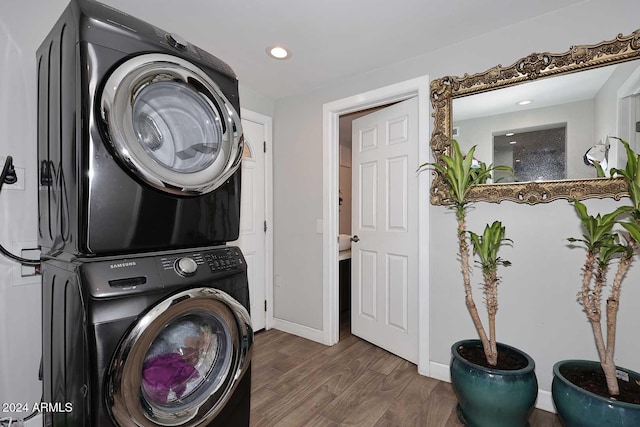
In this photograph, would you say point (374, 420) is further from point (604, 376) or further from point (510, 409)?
point (604, 376)

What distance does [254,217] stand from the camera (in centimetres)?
295

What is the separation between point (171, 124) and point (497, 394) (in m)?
1.95

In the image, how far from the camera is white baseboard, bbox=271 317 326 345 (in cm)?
279

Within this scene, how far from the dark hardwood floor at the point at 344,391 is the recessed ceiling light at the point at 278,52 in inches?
91.5

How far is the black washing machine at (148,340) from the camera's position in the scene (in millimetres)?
941

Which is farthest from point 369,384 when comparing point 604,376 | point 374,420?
point 604,376

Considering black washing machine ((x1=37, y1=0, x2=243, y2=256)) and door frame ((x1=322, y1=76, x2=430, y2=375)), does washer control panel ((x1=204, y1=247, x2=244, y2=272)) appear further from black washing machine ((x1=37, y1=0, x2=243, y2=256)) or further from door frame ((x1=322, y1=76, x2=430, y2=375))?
door frame ((x1=322, y1=76, x2=430, y2=375))

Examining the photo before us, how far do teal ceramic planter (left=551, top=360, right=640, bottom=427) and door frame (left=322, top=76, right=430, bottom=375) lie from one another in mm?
868

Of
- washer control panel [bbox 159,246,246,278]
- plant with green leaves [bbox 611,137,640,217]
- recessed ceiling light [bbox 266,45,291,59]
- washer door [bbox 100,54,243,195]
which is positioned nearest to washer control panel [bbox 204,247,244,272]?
washer control panel [bbox 159,246,246,278]

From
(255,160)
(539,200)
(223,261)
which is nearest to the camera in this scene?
(223,261)

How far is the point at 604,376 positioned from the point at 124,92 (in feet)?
7.91

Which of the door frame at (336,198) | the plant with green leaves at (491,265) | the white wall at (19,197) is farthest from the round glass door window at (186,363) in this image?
the door frame at (336,198)

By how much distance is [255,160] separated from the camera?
9.69 ft

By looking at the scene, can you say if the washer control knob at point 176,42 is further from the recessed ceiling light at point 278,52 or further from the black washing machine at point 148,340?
the recessed ceiling light at point 278,52
